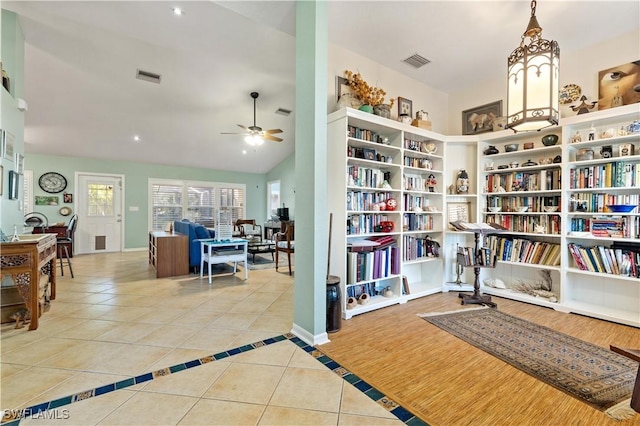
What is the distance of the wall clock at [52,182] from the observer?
21.1ft

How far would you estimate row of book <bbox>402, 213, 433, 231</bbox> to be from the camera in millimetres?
3607

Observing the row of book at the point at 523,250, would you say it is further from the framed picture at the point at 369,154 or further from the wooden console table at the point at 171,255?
the wooden console table at the point at 171,255

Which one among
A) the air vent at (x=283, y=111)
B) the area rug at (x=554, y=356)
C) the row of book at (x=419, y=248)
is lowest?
the area rug at (x=554, y=356)

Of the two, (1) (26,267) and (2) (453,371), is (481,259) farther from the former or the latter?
(1) (26,267)

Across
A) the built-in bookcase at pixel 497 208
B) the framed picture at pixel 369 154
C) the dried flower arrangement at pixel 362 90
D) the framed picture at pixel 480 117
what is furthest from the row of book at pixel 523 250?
the dried flower arrangement at pixel 362 90

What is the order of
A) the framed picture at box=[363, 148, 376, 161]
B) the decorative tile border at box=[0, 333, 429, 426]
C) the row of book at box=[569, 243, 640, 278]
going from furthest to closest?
the framed picture at box=[363, 148, 376, 161] < the row of book at box=[569, 243, 640, 278] < the decorative tile border at box=[0, 333, 429, 426]

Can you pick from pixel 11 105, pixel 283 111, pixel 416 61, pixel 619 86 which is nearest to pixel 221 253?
pixel 11 105

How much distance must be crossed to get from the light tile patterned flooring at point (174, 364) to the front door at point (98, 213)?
4242 millimetres

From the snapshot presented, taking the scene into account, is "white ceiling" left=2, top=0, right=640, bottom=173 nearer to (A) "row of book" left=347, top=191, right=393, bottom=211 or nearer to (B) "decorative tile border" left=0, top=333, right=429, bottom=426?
(A) "row of book" left=347, top=191, right=393, bottom=211

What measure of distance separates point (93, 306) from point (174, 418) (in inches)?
96.9

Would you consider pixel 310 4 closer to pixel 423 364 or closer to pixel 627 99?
pixel 423 364

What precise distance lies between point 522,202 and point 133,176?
8.39m

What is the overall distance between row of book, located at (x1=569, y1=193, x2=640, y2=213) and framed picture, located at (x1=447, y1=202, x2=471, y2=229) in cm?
112

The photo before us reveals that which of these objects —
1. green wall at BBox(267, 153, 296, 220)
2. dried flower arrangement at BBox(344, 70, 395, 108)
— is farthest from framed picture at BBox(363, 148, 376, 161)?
green wall at BBox(267, 153, 296, 220)
